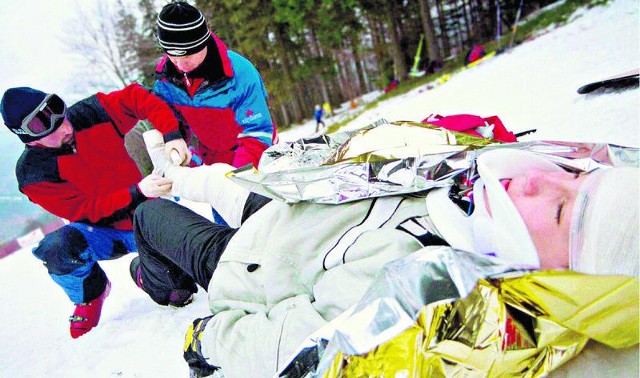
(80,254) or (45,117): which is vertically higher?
(45,117)

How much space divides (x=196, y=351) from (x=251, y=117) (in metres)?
1.77

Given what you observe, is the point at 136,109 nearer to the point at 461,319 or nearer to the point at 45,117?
the point at 45,117

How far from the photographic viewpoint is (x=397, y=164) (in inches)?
44.6

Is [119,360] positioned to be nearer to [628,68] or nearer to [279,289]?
[279,289]

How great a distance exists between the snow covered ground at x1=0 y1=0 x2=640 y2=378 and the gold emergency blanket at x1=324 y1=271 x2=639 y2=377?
1.23 meters

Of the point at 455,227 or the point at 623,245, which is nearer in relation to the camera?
the point at 623,245

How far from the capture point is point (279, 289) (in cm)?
110

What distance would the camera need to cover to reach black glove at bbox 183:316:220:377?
1.21m

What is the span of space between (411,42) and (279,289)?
59.7 feet

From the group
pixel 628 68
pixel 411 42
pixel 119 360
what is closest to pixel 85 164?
pixel 119 360

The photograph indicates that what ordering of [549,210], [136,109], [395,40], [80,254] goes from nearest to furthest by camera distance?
[549,210]
[80,254]
[136,109]
[395,40]

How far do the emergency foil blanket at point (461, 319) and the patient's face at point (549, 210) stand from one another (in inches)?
3.4

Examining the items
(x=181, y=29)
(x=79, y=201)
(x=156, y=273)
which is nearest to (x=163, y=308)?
(x=156, y=273)

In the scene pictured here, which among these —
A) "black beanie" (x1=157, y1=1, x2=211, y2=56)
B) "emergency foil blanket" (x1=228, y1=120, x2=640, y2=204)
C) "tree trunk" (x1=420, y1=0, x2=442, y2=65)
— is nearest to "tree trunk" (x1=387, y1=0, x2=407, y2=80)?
"tree trunk" (x1=420, y1=0, x2=442, y2=65)
